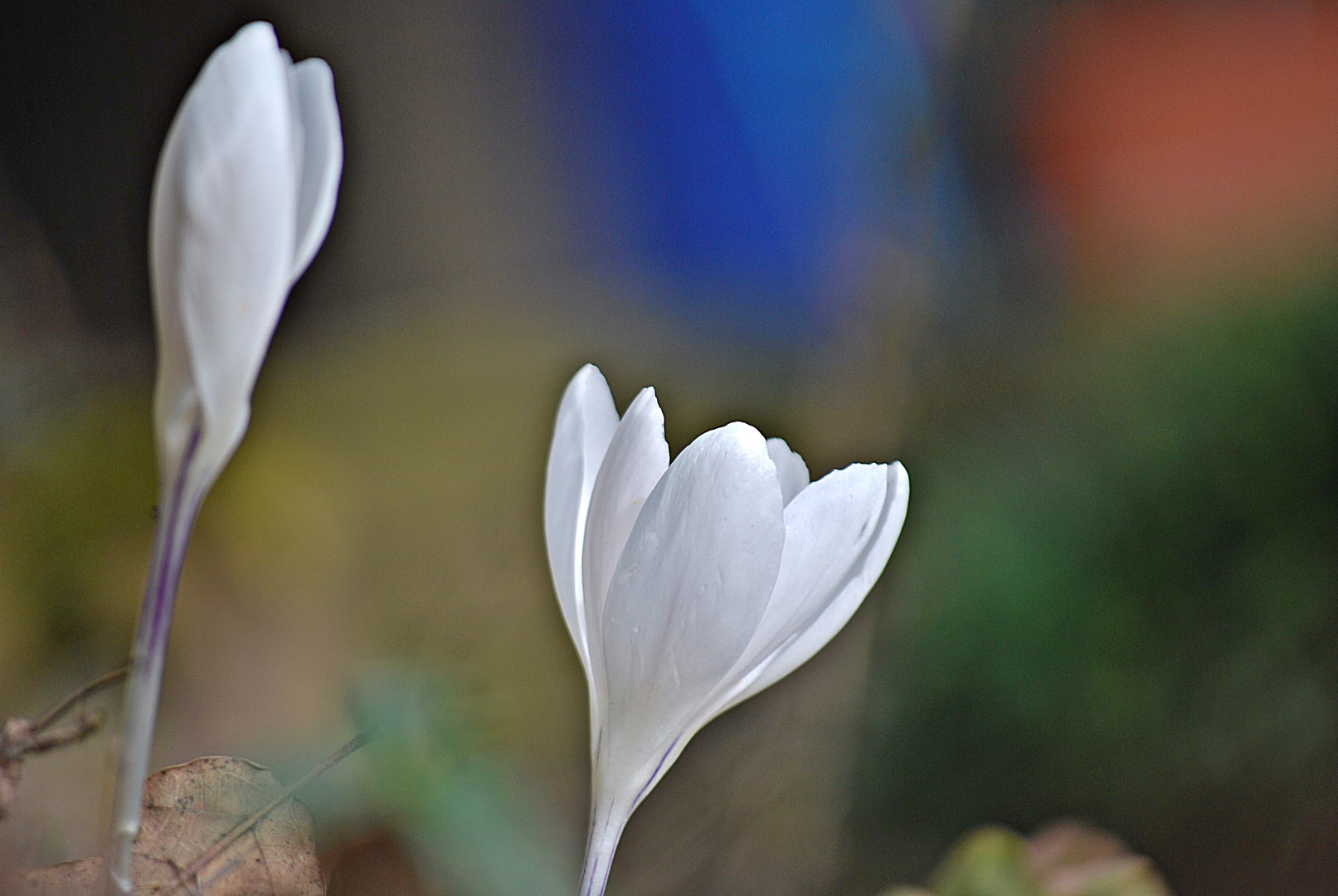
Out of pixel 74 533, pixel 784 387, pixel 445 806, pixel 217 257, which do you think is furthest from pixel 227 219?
pixel 784 387

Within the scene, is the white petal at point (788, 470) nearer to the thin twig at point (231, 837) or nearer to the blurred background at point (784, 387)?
the thin twig at point (231, 837)

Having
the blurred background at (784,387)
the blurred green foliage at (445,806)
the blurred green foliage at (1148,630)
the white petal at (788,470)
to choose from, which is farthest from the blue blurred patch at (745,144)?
the white petal at (788,470)

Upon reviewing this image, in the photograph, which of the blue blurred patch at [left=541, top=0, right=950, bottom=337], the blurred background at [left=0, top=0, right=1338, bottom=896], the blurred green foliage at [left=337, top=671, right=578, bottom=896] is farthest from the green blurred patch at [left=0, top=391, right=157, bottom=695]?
the blue blurred patch at [left=541, top=0, right=950, bottom=337]

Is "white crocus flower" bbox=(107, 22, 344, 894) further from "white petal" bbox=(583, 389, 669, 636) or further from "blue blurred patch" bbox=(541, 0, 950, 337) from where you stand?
"blue blurred patch" bbox=(541, 0, 950, 337)

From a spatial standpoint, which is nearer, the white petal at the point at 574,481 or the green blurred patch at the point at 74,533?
the white petal at the point at 574,481

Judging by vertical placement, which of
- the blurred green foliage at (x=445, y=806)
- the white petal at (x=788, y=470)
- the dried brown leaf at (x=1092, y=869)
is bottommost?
the dried brown leaf at (x=1092, y=869)

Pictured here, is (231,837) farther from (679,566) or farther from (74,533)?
(74,533)
